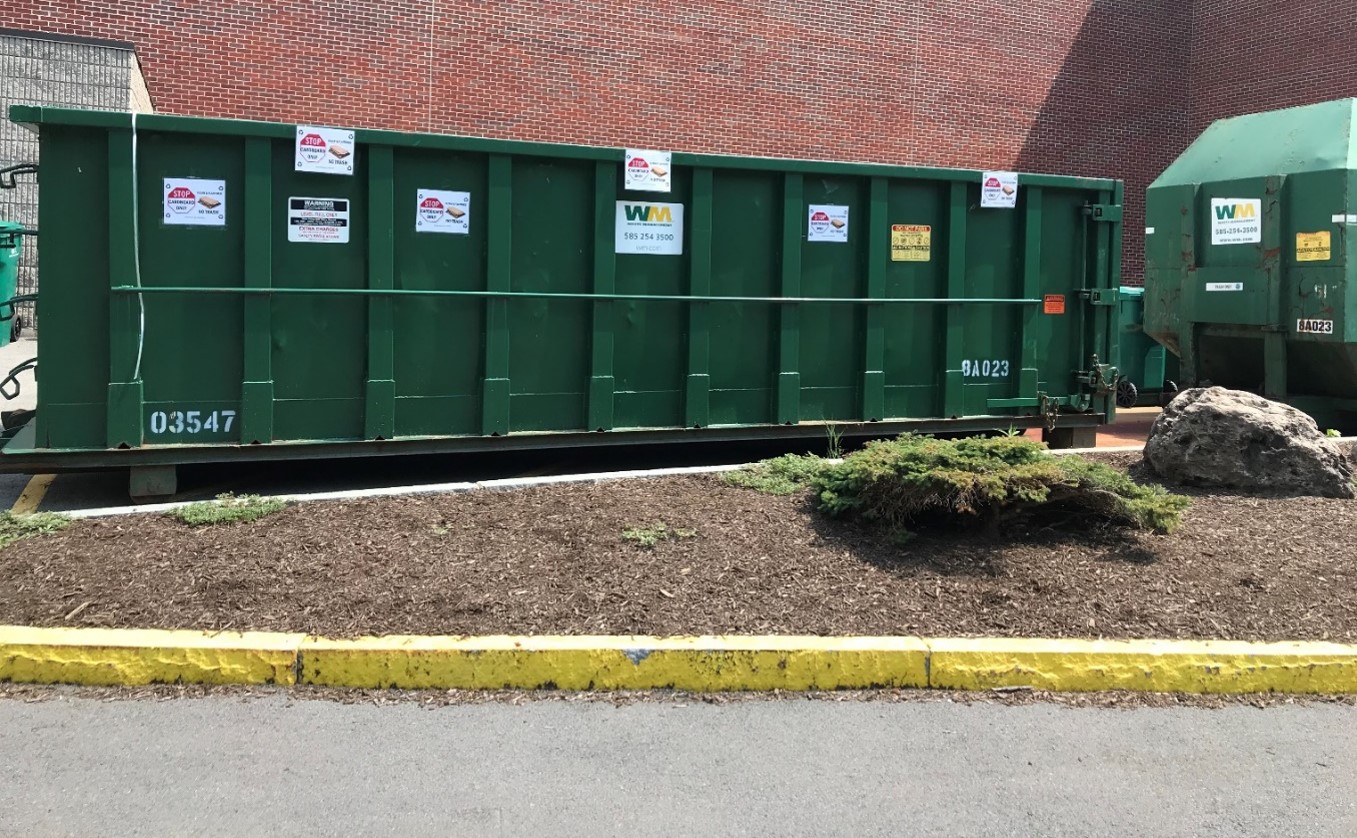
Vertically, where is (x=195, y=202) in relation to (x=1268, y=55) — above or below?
below

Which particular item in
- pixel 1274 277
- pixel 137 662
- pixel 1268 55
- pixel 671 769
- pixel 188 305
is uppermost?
pixel 1268 55

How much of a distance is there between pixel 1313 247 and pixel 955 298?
13.4ft

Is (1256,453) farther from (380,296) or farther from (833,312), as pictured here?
(380,296)

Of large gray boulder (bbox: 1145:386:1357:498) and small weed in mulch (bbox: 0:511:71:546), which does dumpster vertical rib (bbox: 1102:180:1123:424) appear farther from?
small weed in mulch (bbox: 0:511:71:546)

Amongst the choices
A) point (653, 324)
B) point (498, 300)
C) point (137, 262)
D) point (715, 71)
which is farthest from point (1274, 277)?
point (715, 71)

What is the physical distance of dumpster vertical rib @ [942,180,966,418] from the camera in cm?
852

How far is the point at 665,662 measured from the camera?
176 inches

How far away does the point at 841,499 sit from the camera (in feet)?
19.2

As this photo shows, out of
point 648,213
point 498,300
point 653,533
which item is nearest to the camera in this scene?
point 653,533

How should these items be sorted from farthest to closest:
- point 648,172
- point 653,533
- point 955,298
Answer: point 955,298 < point 648,172 < point 653,533

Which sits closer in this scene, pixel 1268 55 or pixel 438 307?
pixel 438 307

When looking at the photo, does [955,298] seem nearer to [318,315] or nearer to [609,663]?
[318,315]

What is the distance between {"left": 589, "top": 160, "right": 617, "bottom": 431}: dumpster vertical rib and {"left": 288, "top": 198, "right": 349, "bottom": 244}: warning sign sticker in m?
1.69

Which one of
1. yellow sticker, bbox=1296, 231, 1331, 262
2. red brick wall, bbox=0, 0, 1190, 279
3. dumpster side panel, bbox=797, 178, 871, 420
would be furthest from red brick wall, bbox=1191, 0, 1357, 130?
dumpster side panel, bbox=797, 178, 871, 420
